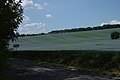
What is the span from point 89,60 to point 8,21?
14896 millimetres

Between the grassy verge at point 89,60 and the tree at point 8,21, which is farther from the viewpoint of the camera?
the grassy verge at point 89,60

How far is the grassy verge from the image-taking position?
97.9 ft

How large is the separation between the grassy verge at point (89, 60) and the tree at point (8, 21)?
515 centimetres

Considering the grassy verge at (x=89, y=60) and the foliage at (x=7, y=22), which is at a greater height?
the foliage at (x=7, y=22)

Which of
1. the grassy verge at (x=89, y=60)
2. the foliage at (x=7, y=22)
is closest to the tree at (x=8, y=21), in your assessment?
the foliage at (x=7, y=22)

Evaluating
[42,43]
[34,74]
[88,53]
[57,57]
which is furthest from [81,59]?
[42,43]

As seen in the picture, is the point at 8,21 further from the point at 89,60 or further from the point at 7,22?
the point at 89,60

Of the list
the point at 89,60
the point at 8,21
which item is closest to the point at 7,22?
the point at 8,21

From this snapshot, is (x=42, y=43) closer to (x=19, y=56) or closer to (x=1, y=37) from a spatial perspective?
(x=19, y=56)

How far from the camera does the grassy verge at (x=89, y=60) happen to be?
97.9ft

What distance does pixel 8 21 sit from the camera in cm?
1992

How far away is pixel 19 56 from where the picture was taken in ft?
150

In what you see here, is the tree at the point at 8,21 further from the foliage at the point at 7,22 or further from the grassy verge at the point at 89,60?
the grassy verge at the point at 89,60

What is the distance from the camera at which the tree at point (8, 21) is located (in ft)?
64.5
